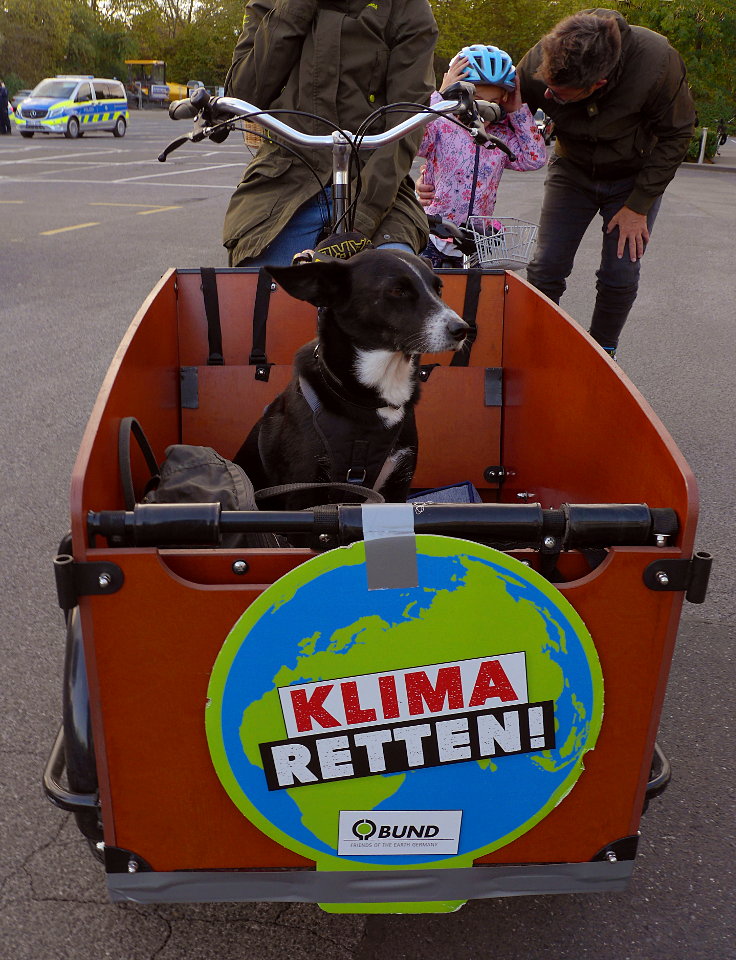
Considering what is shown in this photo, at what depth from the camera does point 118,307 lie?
313 inches

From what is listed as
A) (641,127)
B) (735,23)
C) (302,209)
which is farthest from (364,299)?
(735,23)

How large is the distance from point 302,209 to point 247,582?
2217 millimetres

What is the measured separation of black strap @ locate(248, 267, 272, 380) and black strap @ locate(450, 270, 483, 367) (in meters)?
0.76

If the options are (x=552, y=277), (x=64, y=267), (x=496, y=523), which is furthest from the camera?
(x=64, y=267)

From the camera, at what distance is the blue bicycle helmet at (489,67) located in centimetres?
462

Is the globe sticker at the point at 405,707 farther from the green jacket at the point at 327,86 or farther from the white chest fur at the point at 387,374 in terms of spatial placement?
the green jacket at the point at 327,86

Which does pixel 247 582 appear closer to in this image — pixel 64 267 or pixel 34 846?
pixel 34 846

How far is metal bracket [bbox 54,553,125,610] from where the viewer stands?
148cm

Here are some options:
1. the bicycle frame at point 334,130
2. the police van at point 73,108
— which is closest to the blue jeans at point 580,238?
the bicycle frame at point 334,130

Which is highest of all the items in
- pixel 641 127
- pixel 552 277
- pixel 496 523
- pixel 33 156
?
pixel 641 127

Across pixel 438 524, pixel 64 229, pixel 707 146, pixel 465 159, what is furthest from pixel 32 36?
pixel 438 524

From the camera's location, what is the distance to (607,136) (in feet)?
14.7

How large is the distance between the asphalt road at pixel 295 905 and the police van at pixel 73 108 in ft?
80.0

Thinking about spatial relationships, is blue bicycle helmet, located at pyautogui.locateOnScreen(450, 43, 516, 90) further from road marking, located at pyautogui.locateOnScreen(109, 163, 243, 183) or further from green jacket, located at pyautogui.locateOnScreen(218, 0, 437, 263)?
road marking, located at pyautogui.locateOnScreen(109, 163, 243, 183)
